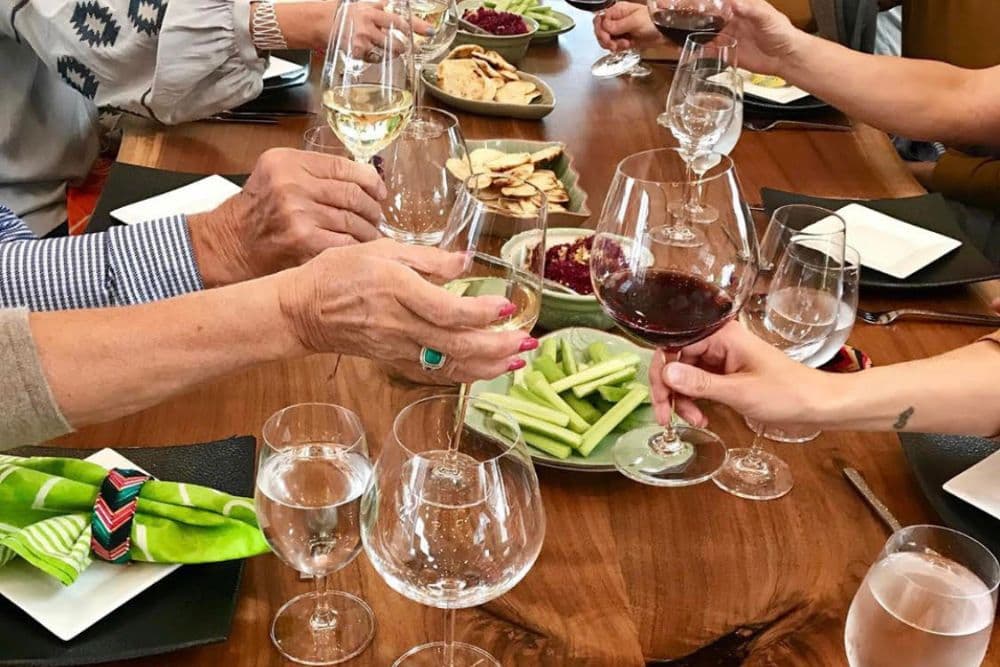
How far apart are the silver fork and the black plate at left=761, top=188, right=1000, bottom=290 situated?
0.14 ft

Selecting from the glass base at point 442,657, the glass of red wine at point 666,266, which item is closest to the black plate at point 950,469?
the glass of red wine at point 666,266

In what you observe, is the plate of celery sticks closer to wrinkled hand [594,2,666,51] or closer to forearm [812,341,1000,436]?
forearm [812,341,1000,436]

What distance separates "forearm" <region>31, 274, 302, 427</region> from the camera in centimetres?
88

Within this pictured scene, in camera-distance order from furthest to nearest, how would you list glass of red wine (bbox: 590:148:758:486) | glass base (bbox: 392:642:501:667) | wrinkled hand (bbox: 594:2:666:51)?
wrinkled hand (bbox: 594:2:666:51)
glass of red wine (bbox: 590:148:758:486)
glass base (bbox: 392:642:501:667)

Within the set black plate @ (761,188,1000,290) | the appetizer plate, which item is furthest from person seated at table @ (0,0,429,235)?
black plate @ (761,188,1000,290)

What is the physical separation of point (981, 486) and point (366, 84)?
30.7 inches

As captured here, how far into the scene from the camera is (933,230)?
148 centimetres

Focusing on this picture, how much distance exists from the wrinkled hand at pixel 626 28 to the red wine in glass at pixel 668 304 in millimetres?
1096

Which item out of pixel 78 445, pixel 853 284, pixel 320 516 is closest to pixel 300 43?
pixel 78 445

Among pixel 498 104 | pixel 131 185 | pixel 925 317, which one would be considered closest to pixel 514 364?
pixel 925 317

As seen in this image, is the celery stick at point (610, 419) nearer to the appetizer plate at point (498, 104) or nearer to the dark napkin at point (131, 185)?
the dark napkin at point (131, 185)

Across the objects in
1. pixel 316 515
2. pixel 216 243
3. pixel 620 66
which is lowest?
pixel 620 66

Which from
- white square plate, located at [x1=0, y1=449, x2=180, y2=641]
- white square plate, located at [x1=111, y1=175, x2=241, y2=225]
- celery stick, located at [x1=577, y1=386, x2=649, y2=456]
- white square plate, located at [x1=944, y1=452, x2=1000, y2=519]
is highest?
white square plate, located at [x1=0, y1=449, x2=180, y2=641]

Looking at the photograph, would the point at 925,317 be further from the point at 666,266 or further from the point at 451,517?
the point at 451,517
